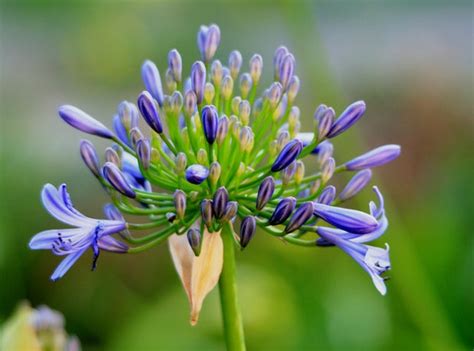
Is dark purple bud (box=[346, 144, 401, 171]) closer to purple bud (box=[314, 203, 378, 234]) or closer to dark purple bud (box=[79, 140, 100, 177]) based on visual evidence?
purple bud (box=[314, 203, 378, 234])

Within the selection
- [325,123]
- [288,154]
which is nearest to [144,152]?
[288,154]

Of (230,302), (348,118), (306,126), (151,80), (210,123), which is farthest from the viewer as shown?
(306,126)

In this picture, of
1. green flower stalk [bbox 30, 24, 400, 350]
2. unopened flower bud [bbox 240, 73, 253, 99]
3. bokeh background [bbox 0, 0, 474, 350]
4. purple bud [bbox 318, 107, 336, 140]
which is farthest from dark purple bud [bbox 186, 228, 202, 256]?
bokeh background [bbox 0, 0, 474, 350]

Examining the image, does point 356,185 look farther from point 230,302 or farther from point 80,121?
point 80,121

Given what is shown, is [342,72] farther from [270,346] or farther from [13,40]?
[270,346]

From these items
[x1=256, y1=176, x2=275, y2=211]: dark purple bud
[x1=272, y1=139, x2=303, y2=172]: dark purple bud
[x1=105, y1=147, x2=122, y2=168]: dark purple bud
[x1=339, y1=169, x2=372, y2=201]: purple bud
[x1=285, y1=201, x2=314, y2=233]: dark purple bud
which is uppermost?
[x1=105, y1=147, x2=122, y2=168]: dark purple bud

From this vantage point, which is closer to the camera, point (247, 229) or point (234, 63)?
point (247, 229)
